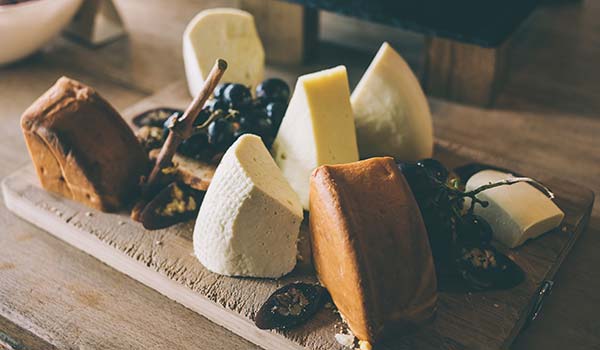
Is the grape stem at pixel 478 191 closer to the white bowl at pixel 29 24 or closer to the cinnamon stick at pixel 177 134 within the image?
the cinnamon stick at pixel 177 134

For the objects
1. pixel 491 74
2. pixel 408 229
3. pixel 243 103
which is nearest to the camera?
pixel 408 229

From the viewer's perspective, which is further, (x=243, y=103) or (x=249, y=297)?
(x=243, y=103)

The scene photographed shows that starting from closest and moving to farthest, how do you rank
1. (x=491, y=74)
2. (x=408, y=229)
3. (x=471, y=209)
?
1. (x=408, y=229)
2. (x=471, y=209)
3. (x=491, y=74)


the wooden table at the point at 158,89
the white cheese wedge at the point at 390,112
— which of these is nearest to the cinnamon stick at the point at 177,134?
the wooden table at the point at 158,89

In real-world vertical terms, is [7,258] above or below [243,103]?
below

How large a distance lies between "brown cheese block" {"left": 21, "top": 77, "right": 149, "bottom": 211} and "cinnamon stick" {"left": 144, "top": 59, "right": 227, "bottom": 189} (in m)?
0.03

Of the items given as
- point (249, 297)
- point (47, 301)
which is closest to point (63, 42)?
point (47, 301)

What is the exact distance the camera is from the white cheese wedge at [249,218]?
2.60ft

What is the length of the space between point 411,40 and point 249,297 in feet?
2.77

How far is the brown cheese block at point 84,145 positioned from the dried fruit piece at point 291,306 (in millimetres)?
276

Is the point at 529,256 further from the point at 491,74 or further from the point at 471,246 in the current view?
the point at 491,74

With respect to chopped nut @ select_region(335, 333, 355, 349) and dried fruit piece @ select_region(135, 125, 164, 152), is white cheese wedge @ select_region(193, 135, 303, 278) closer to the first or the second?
chopped nut @ select_region(335, 333, 355, 349)

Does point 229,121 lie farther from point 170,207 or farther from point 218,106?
point 170,207

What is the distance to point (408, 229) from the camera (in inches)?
29.5
